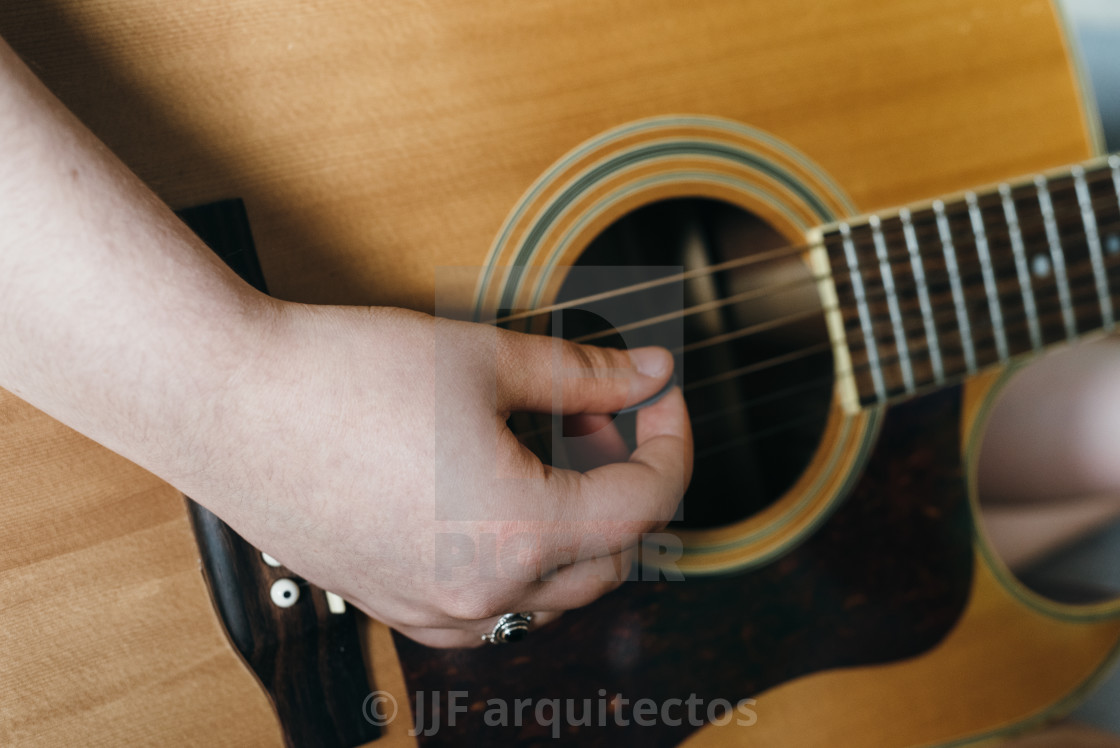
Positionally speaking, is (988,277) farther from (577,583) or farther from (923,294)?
(577,583)

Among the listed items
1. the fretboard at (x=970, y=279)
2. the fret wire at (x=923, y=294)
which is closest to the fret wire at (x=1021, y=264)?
the fretboard at (x=970, y=279)

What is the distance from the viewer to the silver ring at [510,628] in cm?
51

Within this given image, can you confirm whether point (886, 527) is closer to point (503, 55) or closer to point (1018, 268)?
point (1018, 268)

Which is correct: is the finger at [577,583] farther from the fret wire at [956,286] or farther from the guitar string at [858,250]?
the fret wire at [956,286]

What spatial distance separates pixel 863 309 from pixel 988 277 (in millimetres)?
165

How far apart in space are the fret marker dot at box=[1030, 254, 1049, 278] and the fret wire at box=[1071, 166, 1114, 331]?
6 centimetres

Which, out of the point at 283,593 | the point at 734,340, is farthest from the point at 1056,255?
the point at 283,593

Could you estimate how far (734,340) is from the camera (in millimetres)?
666

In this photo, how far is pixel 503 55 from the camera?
588 millimetres

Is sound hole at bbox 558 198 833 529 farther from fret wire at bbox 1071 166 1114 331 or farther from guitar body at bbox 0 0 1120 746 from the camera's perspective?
fret wire at bbox 1071 166 1114 331

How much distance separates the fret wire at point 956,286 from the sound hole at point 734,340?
0.50 ft

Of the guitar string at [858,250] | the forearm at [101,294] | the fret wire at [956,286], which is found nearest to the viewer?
the forearm at [101,294]

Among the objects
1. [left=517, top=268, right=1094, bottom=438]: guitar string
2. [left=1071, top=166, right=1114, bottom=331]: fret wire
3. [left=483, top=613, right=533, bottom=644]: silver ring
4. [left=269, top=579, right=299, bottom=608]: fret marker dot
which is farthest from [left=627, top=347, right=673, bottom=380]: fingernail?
[left=1071, top=166, right=1114, bottom=331]: fret wire

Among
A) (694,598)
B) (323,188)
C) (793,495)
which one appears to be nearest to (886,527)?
(793,495)
